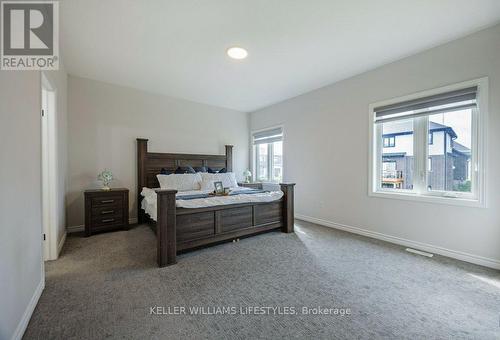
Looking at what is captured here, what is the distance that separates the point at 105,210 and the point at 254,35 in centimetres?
345

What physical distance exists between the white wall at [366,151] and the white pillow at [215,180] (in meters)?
1.28

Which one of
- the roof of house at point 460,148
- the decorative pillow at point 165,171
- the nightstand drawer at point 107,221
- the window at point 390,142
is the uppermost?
the window at point 390,142

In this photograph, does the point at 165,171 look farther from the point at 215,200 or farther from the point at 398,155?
the point at 398,155

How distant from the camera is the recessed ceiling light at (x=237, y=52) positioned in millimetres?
2832

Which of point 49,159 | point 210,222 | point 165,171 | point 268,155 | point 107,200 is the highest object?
point 268,155

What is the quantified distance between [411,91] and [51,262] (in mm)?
5013

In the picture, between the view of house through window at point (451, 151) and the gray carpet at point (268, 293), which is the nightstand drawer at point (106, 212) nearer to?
the gray carpet at point (268, 293)

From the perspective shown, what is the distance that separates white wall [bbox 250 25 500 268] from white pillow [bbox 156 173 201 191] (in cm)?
202

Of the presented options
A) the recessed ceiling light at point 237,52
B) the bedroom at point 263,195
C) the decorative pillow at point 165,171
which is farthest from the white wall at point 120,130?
the recessed ceiling light at point 237,52

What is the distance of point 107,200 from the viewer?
11.8ft

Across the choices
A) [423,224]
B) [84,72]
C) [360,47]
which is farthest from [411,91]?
[84,72]

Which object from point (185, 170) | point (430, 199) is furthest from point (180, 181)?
point (430, 199)

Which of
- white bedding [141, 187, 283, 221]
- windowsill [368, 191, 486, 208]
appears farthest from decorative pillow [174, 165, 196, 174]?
windowsill [368, 191, 486, 208]

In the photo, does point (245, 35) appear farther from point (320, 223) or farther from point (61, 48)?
point (320, 223)
